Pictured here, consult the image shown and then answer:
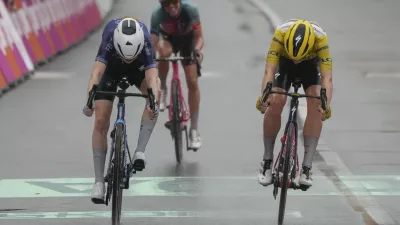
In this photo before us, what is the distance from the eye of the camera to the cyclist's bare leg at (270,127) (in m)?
10.1

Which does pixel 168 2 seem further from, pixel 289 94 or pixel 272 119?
pixel 289 94

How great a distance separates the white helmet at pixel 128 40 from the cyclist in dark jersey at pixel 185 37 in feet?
11.0

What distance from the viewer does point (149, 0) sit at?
125 ft

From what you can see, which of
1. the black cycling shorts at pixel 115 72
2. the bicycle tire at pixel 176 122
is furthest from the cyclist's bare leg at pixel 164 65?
the black cycling shorts at pixel 115 72

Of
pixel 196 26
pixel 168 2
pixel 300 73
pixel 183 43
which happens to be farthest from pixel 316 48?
pixel 183 43

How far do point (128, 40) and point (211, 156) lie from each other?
4.25 m

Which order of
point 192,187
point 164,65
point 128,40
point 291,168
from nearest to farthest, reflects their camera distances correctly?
point 128,40 < point 291,168 < point 192,187 < point 164,65

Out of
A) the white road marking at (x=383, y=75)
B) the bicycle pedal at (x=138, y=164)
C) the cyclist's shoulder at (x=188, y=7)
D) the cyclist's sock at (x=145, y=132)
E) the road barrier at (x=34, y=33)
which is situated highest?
the cyclist's shoulder at (x=188, y=7)

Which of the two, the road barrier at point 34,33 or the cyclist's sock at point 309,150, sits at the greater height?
the cyclist's sock at point 309,150

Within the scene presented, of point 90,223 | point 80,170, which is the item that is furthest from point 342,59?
point 90,223

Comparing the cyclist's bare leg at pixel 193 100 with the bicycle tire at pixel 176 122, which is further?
the cyclist's bare leg at pixel 193 100

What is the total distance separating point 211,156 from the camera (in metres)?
13.4

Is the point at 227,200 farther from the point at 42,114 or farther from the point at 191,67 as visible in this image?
the point at 42,114

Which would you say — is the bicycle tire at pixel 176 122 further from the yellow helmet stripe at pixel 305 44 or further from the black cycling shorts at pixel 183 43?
the yellow helmet stripe at pixel 305 44
